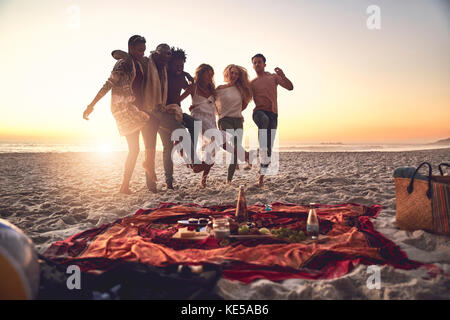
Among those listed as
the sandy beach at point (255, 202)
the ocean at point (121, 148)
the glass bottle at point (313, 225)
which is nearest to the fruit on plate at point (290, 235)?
the glass bottle at point (313, 225)

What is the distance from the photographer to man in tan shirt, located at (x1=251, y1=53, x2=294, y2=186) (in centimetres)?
591

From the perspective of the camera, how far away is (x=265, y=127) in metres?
5.91

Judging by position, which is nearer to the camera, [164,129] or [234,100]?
[164,129]

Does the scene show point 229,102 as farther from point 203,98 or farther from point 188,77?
point 188,77

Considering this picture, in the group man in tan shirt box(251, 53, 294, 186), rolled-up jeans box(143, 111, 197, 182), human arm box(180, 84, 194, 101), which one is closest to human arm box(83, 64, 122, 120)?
rolled-up jeans box(143, 111, 197, 182)

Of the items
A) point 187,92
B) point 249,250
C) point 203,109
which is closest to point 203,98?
point 203,109

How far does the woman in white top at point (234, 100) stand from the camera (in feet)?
19.5

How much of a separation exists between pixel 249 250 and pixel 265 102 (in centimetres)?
383

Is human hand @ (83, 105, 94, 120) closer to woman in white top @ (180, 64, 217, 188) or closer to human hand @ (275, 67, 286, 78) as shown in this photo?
woman in white top @ (180, 64, 217, 188)

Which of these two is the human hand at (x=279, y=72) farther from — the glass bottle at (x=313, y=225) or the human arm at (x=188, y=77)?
the glass bottle at (x=313, y=225)

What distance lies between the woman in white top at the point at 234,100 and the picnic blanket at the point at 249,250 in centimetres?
263

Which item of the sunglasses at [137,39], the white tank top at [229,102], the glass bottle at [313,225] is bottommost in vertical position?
the glass bottle at [313,225]
